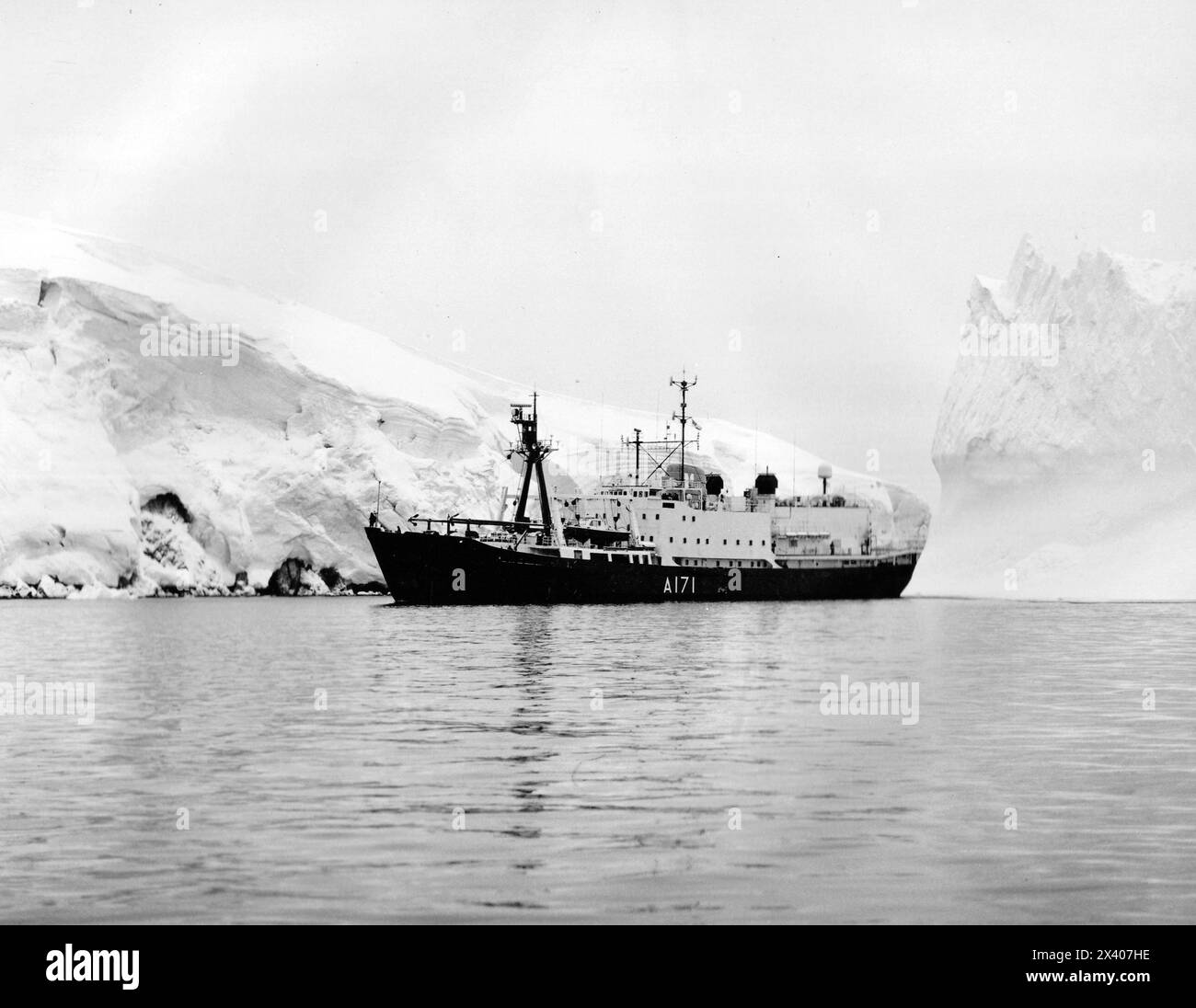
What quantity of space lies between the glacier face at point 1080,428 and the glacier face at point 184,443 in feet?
67.2

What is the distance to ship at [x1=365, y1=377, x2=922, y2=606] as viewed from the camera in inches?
1902

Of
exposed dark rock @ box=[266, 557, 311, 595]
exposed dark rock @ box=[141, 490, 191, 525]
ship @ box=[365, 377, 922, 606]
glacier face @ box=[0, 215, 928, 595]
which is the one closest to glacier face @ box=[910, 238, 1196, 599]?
ship @ box=[365, 377, 922, 606]

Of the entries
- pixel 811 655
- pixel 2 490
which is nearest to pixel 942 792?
pixel 811 655

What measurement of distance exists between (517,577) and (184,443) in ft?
55.0

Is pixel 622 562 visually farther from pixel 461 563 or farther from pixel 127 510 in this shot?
pixel 127 510

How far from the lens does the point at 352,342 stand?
72.6m

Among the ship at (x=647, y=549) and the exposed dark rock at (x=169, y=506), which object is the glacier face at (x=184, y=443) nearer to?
the exposed dark rock at (x=169, y=506)

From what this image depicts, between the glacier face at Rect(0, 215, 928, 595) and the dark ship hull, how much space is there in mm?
9544

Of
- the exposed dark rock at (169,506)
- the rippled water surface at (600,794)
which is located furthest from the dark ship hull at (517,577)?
the rippled water surface at (600,794)

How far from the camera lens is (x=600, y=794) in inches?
416

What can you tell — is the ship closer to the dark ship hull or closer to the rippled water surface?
the dark ship hull

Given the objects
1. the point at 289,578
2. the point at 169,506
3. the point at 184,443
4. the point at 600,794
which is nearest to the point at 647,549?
the point at 289,578

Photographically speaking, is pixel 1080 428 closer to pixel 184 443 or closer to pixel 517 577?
pixel 517 577

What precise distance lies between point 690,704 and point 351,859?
8624 mm
